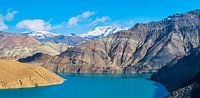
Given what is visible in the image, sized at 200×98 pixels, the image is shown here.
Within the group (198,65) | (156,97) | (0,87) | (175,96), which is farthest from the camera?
(198,65)

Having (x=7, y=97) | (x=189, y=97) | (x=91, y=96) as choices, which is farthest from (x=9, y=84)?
(x=189, y=97)

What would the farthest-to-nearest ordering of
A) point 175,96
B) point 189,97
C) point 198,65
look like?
point 198,65 < point 175,96 < point 189,97

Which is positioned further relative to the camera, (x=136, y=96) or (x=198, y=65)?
(x=198, y=65)

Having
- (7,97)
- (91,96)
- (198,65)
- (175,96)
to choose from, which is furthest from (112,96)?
(198,65)

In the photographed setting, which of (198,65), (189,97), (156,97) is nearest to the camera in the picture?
(189,97)

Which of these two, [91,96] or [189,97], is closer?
[189,97]

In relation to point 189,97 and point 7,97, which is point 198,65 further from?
point 189,97

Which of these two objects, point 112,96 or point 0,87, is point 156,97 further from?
point 0,87

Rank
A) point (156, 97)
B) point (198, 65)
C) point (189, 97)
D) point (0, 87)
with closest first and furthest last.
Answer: point (189, 97), point (156, 97), point (0, 87), point (198, 65)
